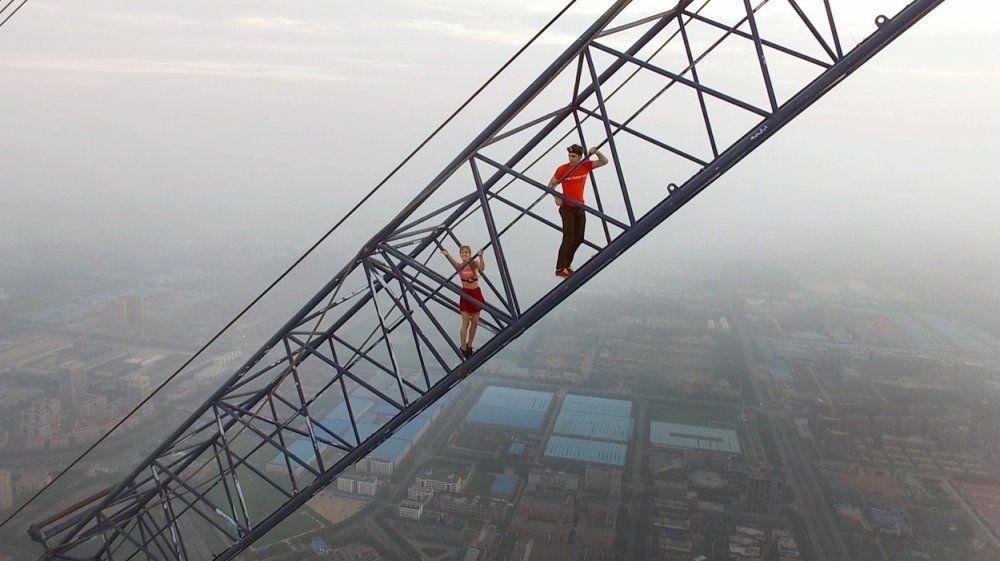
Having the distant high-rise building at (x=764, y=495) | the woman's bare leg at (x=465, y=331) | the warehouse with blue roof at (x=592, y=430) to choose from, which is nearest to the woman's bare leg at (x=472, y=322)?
the woman's bare leg at (x=465, y=331)

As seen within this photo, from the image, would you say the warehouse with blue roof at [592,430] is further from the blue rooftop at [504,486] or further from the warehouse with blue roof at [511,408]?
the blue rooftop at [504,486]

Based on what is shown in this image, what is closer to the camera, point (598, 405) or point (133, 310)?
point (598, 405)

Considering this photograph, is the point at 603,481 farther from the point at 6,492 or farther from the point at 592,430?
the point at 6,492

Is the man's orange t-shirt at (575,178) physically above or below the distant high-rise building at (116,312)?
above

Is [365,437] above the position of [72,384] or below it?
below

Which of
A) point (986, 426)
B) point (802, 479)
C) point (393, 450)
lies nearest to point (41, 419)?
point (393, 450)
